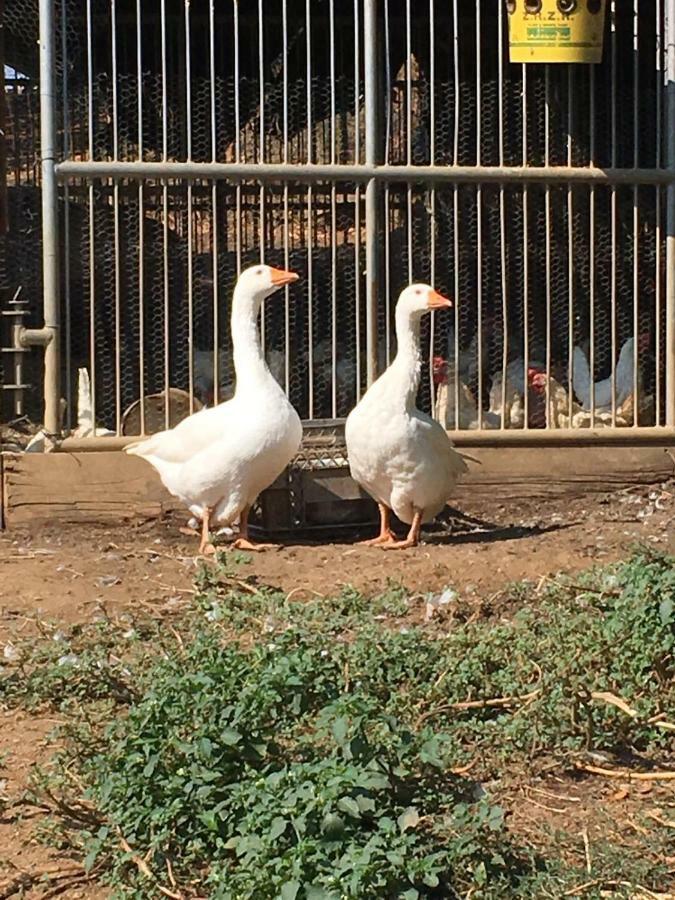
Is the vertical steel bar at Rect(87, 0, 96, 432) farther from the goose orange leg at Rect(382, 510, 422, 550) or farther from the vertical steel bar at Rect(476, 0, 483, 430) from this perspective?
the vertical steel bar at Rect(476, 0, 483, 430)

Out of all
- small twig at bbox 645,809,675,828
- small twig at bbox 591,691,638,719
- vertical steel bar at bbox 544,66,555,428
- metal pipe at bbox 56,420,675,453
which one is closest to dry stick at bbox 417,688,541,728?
small twig at bbox 591,691,638,719

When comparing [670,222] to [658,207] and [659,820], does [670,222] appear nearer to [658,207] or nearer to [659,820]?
[658,207]

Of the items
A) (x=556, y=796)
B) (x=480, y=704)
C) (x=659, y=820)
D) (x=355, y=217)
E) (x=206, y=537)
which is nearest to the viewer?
(x=659, y=820)

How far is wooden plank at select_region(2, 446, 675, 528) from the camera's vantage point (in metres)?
9.40

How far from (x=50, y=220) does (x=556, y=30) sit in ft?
11.3

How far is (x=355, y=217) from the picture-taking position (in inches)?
388

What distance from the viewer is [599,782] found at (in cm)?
477

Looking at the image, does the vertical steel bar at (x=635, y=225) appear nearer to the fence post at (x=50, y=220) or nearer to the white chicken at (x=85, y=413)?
the white chicken at (x=85, y=413)

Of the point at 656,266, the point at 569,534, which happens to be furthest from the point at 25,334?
the point at 656,266

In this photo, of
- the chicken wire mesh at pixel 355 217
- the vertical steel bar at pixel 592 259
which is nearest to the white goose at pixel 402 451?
the chicken wire mesh at pixel 355 217

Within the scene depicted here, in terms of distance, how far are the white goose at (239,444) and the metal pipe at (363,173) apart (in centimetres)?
98

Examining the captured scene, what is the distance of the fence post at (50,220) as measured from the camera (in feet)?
30.9

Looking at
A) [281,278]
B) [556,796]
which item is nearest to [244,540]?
[281,278]

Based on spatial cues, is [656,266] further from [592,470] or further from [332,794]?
[332,794]
